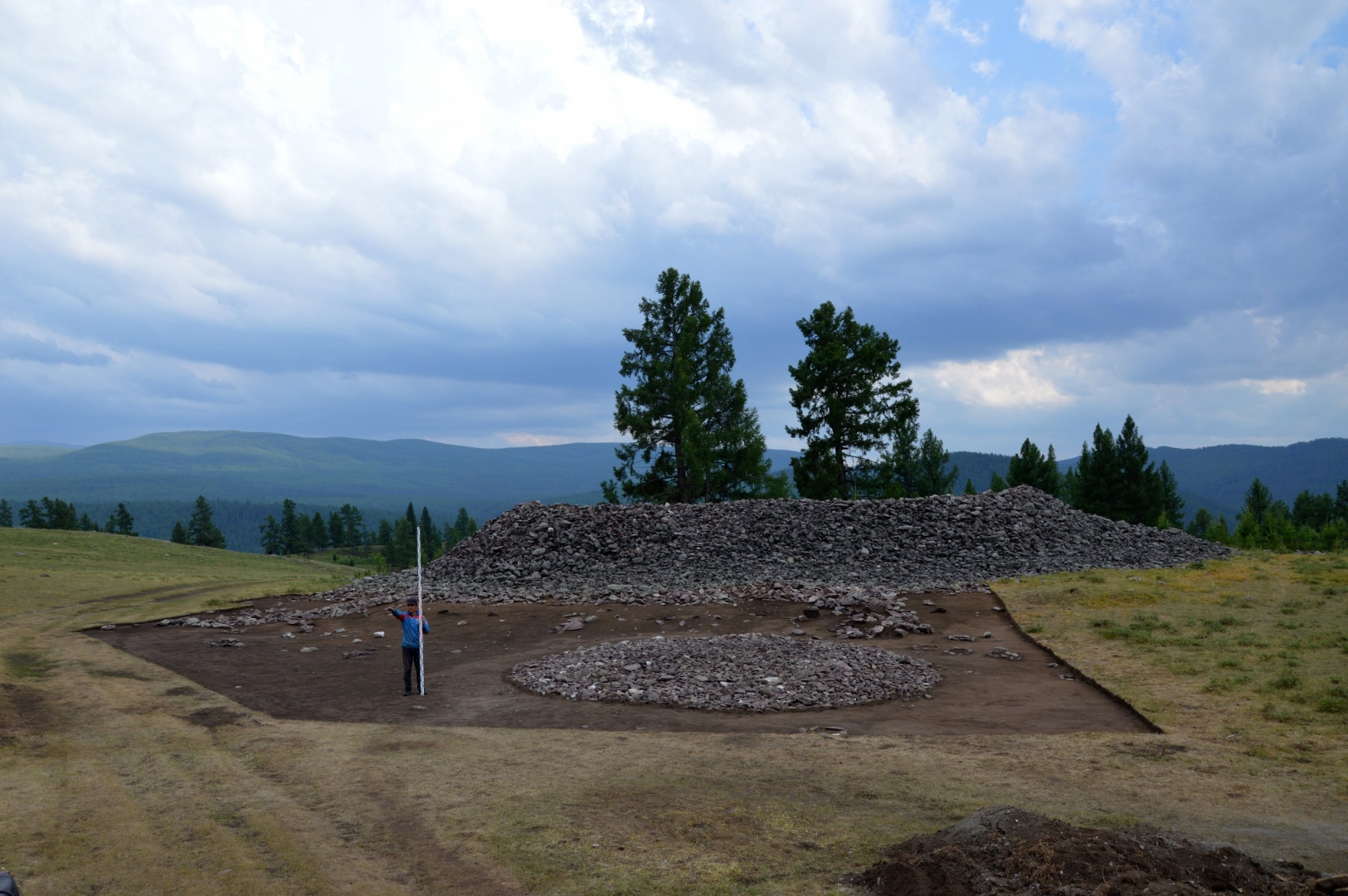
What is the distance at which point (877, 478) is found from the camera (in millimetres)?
44344

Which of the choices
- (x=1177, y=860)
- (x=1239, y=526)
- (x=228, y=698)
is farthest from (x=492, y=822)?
(x=1239, y=526)

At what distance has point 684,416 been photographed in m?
41.7

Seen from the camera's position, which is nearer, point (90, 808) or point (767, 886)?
point (767, 886)

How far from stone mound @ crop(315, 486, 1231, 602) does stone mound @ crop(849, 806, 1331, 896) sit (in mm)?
18360

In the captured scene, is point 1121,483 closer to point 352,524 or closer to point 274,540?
point 352,524

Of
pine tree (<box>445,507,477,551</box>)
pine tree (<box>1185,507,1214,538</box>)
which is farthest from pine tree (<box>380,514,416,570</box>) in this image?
pine tree (<box>1185,507,1214,538</box>)

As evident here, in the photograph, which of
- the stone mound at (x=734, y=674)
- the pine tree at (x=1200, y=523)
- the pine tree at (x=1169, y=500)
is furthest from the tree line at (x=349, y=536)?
the stone mound at (x=734, y=674)

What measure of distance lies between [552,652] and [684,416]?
975 inches

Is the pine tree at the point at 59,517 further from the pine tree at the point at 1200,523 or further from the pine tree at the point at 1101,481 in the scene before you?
the pine tree at the point at 1200,523

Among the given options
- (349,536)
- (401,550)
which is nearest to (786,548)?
(401,550)

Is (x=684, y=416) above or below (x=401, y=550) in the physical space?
above

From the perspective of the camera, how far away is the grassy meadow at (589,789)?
6555 millimetres

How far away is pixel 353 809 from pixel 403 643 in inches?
259

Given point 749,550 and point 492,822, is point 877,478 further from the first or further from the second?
point 492,822
